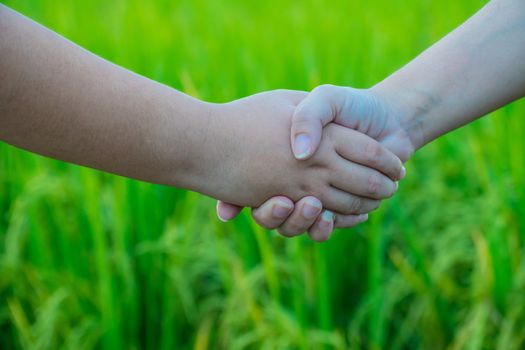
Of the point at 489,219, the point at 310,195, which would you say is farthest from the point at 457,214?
the point at 310,195

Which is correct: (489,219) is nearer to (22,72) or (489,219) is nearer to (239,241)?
(239,241)

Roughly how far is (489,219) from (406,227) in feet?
0.64

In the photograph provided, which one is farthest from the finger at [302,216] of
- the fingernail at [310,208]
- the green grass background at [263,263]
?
the green grass background at [263,263]

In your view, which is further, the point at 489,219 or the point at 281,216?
the point at 489,219

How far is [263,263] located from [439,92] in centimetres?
56

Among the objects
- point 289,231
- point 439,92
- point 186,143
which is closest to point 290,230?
point 289,231

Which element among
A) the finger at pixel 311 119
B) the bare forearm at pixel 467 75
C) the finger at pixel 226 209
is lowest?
the finger at pixel 226 209

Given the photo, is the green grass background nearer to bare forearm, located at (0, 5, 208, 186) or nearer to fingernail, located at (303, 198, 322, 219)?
fingernail, located at (303, 198, 322, 219)

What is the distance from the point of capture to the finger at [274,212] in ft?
4.65

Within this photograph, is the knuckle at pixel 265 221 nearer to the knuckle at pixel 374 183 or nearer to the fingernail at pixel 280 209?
the fingernail at pixel 280 209

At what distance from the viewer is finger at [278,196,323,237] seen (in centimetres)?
144

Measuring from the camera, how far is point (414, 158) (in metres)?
2.16

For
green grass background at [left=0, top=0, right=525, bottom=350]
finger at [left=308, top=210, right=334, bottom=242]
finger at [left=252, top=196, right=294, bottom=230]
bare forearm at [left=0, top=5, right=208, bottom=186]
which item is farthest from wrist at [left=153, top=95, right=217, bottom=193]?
green grass background at [left=0, top=0, right=525, bottom=350]

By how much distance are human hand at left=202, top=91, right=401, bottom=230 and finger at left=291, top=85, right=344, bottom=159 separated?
0.05 meters
